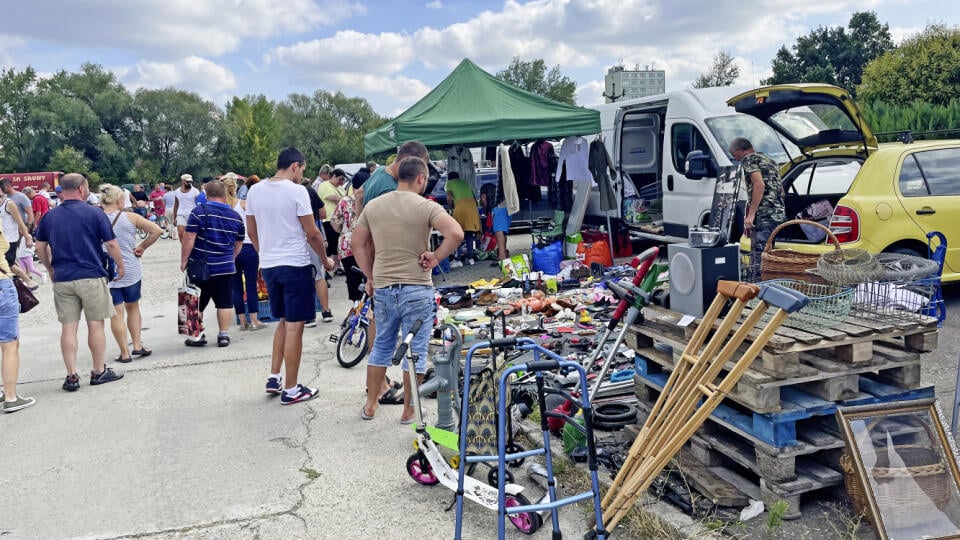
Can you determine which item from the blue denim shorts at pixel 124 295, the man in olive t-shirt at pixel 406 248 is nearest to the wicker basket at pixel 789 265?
the man in olive t-shirt at pixel 406 248

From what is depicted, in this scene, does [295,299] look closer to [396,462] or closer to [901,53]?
[396,462]

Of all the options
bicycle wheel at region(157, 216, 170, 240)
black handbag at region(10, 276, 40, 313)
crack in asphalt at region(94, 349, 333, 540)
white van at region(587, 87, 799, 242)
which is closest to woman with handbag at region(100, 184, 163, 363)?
black handbag at region(10, 276, 40, 313)

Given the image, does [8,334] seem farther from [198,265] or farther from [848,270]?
[848,270]

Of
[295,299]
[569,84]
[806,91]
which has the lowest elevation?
[295,299]

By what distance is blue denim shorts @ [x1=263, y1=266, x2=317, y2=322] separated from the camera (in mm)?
5609

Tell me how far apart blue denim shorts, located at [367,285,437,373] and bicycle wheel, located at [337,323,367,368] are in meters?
1.79

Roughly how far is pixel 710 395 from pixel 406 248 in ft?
7.80

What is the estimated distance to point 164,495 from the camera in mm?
4277

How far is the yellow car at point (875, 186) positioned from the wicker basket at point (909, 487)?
3471 mm

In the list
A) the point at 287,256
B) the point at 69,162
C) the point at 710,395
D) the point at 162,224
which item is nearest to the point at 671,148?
the point at 287,256

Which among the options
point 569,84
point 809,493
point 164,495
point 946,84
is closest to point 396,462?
point 164,495

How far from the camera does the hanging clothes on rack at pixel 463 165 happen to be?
13.5 meters

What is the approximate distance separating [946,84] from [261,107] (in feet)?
204

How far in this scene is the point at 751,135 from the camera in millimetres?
9445
